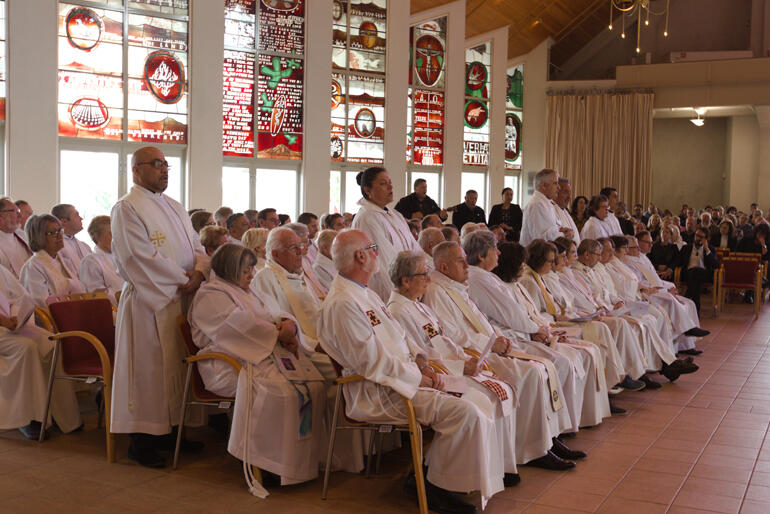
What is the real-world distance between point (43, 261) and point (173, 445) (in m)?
2.01

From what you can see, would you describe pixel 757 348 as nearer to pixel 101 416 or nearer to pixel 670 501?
pixel 670 501

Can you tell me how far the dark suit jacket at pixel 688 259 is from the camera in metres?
12.5

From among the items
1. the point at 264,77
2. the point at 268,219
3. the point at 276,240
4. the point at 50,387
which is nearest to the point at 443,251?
the point at 276,240

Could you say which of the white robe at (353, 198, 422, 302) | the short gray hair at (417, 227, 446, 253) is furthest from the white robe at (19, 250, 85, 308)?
the short gray hair at (417, 227, 446, 253)

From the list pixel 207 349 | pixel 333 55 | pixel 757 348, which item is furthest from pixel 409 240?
pixel 333 55

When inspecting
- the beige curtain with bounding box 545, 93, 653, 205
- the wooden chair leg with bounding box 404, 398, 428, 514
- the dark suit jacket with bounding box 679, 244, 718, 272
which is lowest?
the wooden chair leg with bounding box 404, 398, 428, 514

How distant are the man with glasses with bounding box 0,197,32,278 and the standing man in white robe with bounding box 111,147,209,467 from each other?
6.74ft

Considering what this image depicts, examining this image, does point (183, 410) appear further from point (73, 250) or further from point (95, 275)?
point (73, 250)

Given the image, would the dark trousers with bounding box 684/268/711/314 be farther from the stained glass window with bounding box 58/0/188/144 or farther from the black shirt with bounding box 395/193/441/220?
the stained glass window with bounding box 58/0/188/144

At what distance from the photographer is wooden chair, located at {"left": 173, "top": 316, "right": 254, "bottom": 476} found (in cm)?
457

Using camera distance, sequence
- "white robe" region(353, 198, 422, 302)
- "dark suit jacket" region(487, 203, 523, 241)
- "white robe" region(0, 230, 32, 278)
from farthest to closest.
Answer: "dark suit jacket" region(487, 203, 523, 241) < "white robe" region(0, 230, 32, 278) < "white robe" region(353, 198, 422, 302)

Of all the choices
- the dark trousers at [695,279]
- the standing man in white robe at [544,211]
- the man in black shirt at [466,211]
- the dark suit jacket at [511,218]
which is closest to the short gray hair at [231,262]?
the standing man in white robe at [544,211]

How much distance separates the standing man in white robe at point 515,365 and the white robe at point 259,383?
0.97 m

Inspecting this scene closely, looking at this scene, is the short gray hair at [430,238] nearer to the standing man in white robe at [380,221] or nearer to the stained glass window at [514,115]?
the standing man in white robe at [380,221]
